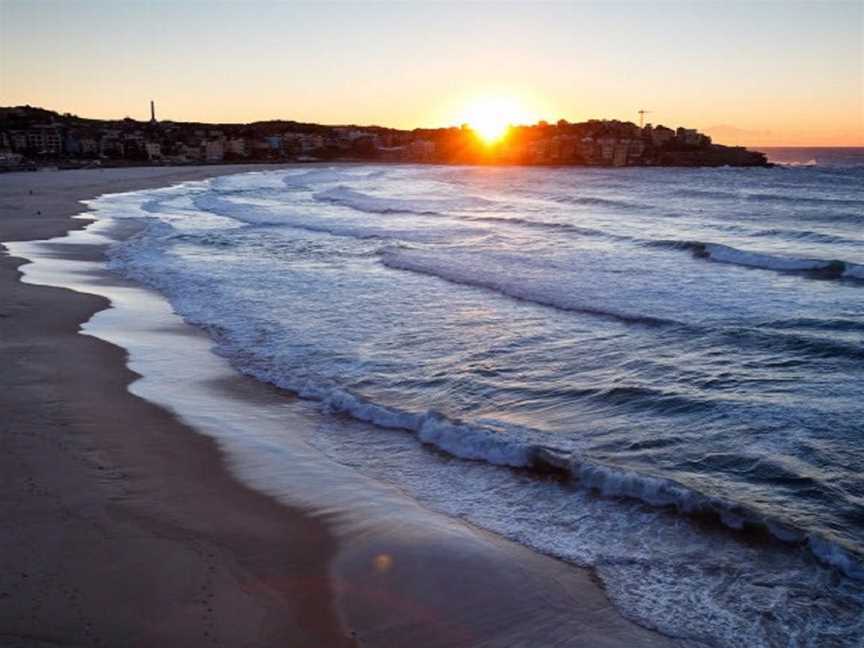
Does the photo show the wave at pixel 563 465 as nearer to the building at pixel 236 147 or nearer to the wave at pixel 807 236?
the wave at pixel 807 236

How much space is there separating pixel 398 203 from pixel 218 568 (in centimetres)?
4194

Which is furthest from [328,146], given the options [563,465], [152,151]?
[563,465]

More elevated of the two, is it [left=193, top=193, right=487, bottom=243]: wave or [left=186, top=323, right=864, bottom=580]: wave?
[left=193, top=193, right=487, bottom=243]: wave

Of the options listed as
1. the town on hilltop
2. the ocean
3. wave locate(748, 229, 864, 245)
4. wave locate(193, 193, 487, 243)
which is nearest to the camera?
the ocean

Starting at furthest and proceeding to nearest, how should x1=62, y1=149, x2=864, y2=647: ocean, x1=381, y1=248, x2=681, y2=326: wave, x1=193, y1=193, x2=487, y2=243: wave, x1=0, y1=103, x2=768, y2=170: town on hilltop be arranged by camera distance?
x1=0, y1=103, x2=768, y2=170: town on hilltop, x1=193, y1=193, x2=487, y2=243: wave, x1=381, y1=248, x2=681, y2=326: wave, x1=62, y1=149, x2=864, y2=647: ocean

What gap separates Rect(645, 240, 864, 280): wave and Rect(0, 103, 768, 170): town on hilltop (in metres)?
90.6

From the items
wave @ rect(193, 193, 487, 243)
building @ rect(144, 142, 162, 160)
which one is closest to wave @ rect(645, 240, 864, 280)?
wave @ rect(193, 193, 487, 243)

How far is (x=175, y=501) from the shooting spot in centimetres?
671

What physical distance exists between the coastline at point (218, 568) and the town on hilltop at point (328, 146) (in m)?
Result: 99.0

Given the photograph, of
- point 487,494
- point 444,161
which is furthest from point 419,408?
point 444,161

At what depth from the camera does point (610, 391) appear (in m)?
10.0

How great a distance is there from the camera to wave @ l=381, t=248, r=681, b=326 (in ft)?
47.9

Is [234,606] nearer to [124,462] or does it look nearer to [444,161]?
[124,462]

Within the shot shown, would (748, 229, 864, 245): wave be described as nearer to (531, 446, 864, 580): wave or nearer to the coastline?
(531, 446, 864, 580): wave
